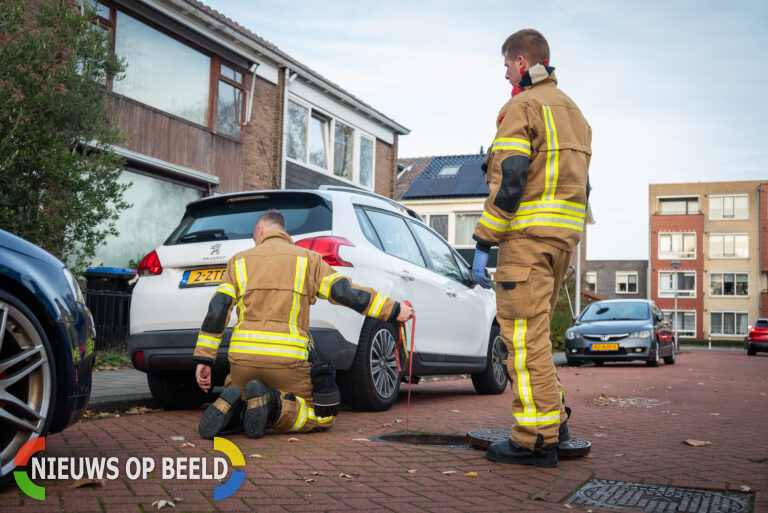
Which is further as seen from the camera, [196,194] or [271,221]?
[196,194]

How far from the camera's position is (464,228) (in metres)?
36.9

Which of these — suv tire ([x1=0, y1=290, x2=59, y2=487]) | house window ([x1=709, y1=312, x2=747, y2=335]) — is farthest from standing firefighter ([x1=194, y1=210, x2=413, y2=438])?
house window ([x1=709, y1=312, x2=747, y2=335])

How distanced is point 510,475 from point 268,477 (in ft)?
4.23

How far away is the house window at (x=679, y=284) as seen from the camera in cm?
6419

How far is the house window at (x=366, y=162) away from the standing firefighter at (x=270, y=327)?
1931cm

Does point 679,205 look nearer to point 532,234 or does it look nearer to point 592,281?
point 592,281

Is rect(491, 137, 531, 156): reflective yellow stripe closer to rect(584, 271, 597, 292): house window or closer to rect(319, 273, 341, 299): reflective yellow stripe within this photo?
rect(319, 273, 341, 299): reflective yellow stripe

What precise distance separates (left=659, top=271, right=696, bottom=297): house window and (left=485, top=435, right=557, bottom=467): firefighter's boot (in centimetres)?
6405

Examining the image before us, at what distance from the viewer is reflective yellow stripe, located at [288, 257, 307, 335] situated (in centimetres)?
500

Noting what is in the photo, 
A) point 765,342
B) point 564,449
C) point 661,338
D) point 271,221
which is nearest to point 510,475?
point 564,449

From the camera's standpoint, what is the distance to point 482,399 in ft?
27.4

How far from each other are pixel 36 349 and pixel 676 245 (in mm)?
67280

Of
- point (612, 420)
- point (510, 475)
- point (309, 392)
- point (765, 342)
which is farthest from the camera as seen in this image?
point (765, 342)

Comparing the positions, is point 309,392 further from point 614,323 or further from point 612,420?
point 614,323
